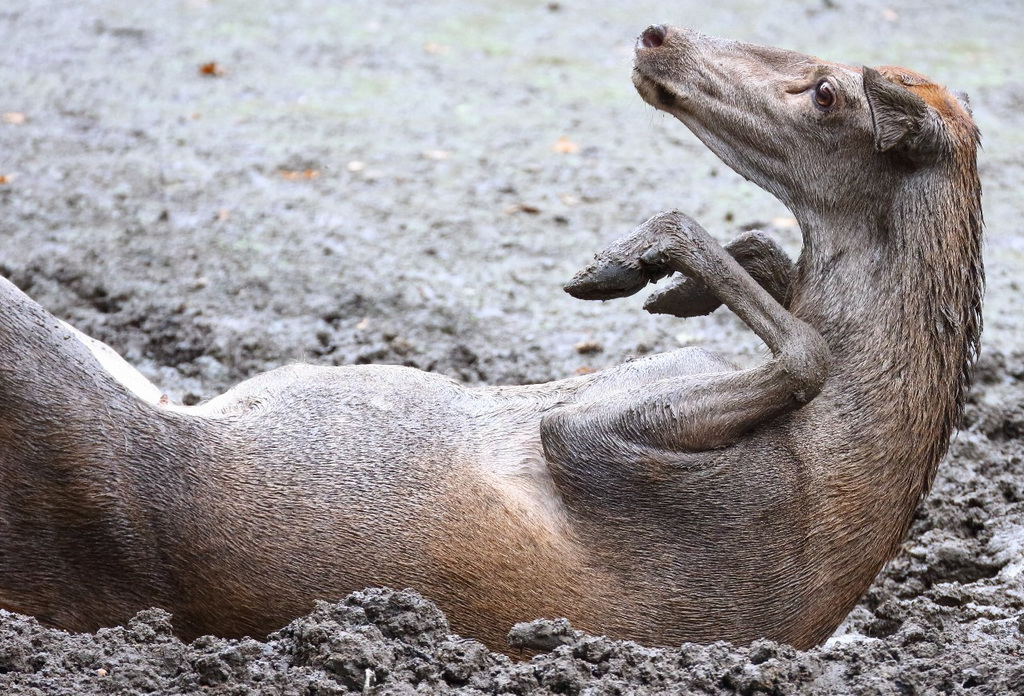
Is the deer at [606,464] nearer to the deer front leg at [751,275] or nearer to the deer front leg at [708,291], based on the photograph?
the deer front leg at [708,291]

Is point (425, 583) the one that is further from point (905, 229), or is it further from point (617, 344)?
point (617, 344)

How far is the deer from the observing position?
354cm

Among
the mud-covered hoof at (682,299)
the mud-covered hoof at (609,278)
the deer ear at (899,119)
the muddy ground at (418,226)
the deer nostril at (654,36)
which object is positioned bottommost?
the muddy ground at (418,226)

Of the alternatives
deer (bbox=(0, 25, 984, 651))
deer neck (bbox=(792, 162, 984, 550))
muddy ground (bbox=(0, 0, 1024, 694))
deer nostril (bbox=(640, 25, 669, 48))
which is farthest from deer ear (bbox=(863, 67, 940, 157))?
muddy ground (bbox=(0, 0, 1024, 694))

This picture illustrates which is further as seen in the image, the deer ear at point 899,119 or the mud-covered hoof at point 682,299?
the mud-covered hoof at point 682,299

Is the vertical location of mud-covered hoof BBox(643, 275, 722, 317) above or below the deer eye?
below

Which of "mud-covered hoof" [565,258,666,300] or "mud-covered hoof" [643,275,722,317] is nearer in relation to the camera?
"mud-covered hoof" [565,258,666,300]

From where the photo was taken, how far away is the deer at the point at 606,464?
3.54m

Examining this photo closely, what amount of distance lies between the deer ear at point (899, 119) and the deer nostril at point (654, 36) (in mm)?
712

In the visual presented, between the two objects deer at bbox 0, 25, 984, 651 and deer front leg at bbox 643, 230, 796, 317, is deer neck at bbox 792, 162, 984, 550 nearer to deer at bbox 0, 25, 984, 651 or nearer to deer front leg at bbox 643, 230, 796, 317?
deer at bbox 0, 25, 984, 651

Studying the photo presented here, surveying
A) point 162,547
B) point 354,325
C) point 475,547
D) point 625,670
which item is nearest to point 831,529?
point 625,670

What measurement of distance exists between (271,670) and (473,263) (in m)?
4.15

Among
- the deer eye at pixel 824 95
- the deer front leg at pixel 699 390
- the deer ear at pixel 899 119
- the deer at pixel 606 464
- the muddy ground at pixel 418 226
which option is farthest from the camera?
the deer eye at pixel 824 95

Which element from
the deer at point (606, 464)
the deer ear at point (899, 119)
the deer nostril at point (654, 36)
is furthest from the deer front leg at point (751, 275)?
the deer nostril at point (654, 36)
